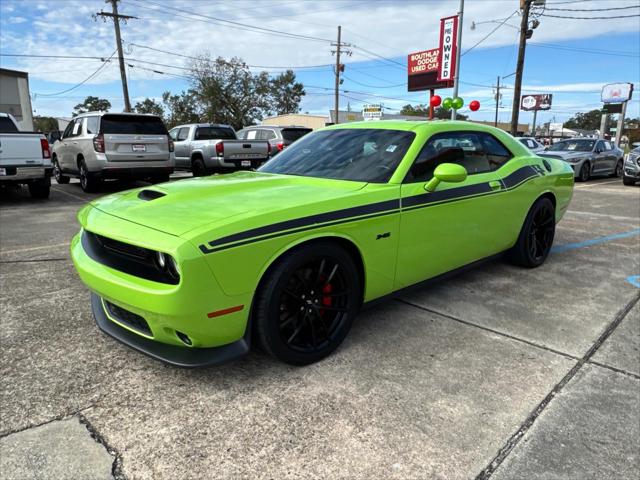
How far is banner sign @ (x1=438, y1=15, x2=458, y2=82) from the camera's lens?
19953 mm

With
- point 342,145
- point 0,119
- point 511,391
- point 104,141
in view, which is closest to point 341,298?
point 511,391

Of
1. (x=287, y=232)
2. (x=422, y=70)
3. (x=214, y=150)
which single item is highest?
(x=422, y=70)

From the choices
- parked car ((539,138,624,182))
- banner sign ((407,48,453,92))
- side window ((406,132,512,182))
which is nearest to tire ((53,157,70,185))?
side window ((406,132,512,182))

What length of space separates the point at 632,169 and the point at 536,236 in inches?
460

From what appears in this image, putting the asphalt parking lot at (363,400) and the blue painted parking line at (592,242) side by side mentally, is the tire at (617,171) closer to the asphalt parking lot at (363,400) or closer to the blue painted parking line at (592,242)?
the blue painted parking line at (592,242)

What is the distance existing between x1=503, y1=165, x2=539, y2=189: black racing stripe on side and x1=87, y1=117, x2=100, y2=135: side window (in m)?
8.53

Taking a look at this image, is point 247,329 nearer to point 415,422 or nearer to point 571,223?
point 415,422

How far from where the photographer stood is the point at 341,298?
2.77 metres

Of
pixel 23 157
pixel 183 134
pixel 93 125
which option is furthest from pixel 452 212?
pixel 183 134

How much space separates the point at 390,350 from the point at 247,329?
102 centimetres

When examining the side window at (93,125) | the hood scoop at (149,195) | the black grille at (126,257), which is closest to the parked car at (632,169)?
the side window at (93,125)

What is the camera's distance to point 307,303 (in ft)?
8.57

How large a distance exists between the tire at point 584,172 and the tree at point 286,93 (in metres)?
52.1

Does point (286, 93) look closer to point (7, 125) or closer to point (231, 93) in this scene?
point (231, 93)
